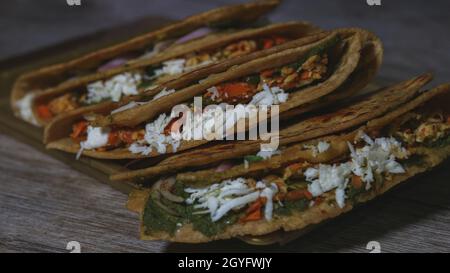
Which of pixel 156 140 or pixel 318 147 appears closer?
pixel 318 147

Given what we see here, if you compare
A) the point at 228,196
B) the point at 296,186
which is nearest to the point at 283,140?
the point at 296,186

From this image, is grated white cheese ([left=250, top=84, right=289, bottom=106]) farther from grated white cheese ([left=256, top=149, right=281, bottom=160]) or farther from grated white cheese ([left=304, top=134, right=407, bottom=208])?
grated white cheese ([left=304, top=134, right=407, bottom=208])

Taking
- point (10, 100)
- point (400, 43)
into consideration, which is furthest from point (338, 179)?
point (400, 43)

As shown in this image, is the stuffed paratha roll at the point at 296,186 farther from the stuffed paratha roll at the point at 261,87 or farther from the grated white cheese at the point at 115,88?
the grated white cheese at the point at 115,88

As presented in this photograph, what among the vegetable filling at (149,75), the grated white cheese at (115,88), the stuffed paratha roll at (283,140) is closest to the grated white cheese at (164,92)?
the stuffed paratha roll at (283,140)

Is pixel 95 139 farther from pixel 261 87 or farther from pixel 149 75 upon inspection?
pixel 261 87

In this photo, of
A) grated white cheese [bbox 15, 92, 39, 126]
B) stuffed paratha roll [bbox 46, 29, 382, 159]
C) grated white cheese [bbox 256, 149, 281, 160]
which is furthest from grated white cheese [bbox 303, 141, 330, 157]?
grated white cheese [bbox 15, 92, 39, 126]
